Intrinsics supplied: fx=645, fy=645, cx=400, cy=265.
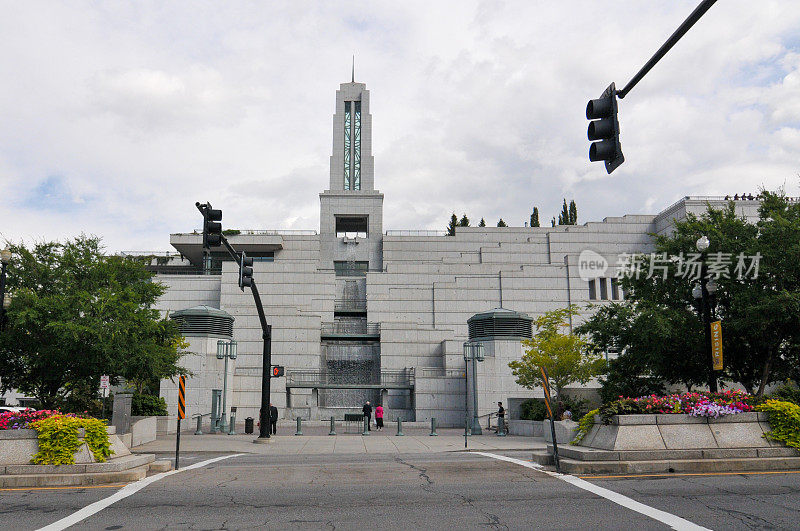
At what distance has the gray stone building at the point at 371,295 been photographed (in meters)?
40.1

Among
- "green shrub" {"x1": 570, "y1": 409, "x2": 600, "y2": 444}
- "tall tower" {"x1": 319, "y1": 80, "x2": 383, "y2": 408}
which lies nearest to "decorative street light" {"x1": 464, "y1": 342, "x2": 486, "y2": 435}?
"green shrub" {"x1": 570, "y1": 409, "x2": 600, "y2": 444}

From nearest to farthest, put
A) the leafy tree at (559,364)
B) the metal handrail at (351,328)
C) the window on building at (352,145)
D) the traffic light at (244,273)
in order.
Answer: the traffic light at (244,273) → the leafy tree at (559,364) → the metal handrail at (351,328) → the window on building at (352,145)

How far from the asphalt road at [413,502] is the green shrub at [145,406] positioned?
16234 millimetres

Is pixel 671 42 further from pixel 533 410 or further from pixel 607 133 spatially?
pixel 533 410

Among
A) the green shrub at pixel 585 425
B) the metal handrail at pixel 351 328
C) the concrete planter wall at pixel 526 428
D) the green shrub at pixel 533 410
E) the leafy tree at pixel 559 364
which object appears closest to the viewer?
the green shrub at pixel 585 425

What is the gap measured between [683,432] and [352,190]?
194ft

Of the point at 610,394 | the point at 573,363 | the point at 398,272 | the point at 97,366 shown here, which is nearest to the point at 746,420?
the point at 610,394

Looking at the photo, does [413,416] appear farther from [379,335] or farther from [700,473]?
[700,473]

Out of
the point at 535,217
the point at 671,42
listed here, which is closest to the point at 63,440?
the point at 671,42

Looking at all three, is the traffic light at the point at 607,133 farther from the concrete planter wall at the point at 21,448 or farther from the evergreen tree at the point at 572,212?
the evergreen tree at the point at 572,212

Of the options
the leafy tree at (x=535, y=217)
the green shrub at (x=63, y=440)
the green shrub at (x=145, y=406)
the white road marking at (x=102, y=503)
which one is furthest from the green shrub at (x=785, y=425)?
the leafy tree at (x=535, y=217)

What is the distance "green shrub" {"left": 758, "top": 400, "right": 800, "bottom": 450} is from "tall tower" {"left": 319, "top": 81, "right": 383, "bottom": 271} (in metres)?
56.4

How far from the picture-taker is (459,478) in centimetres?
1248

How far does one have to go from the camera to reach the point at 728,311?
24766 millimetres
